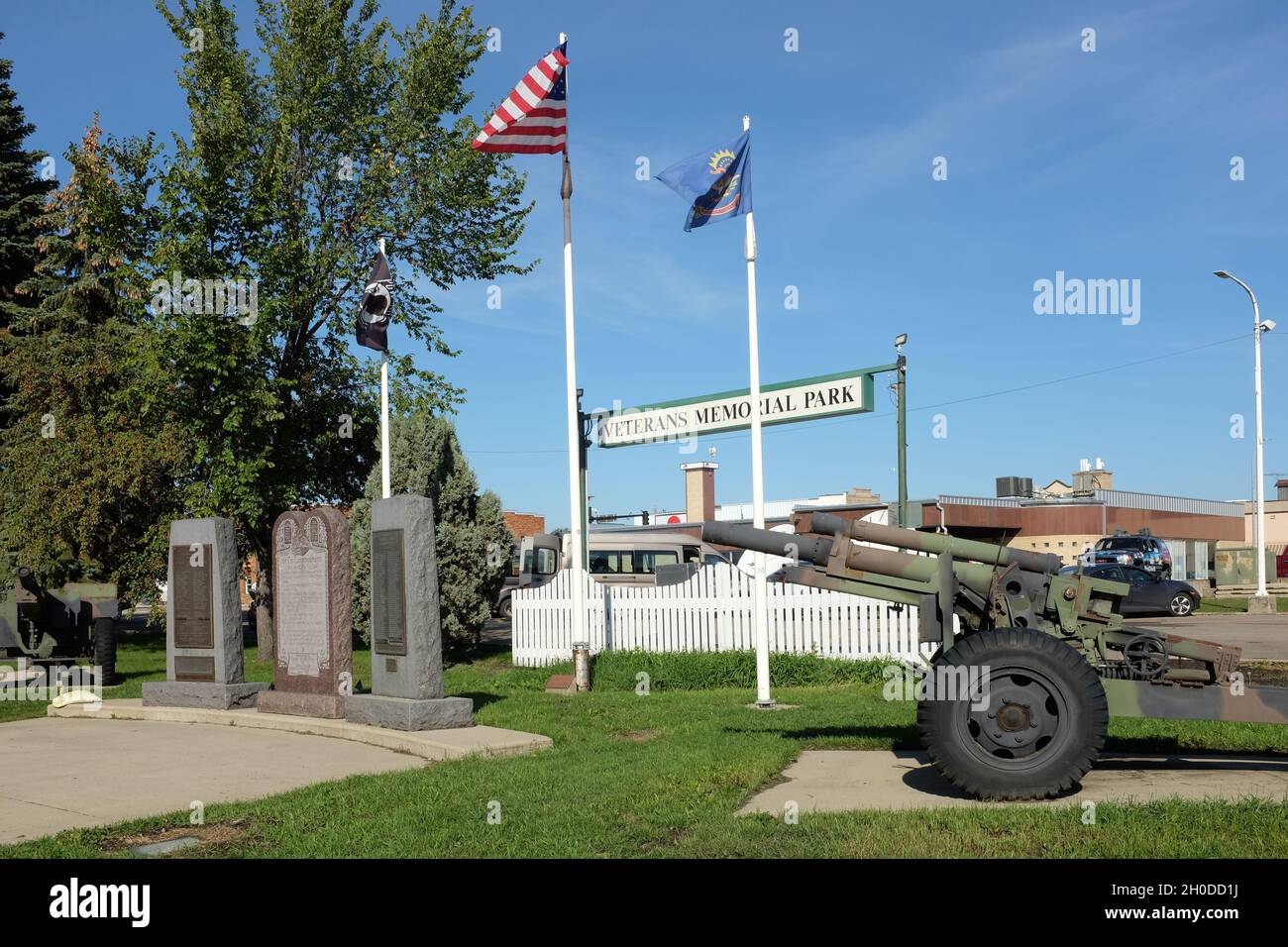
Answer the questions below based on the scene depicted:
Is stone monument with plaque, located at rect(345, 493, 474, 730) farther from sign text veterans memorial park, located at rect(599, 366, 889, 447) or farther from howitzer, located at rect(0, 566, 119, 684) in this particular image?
howitzer, located at rect(0, 566, 119, 684)

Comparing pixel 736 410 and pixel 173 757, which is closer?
pixel 173 757

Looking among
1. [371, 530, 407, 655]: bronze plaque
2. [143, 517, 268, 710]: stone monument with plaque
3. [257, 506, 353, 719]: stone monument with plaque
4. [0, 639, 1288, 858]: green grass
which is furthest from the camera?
[143, 517, 268, 710]: stone monument with plaque

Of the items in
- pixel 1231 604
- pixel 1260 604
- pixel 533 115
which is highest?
pixel 533 115

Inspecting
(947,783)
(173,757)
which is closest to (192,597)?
(173,757)

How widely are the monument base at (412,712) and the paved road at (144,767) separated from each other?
0.39 meters

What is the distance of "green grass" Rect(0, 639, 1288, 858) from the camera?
545 centimetres

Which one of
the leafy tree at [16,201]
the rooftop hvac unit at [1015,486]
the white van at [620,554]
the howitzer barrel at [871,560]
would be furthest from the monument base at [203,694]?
the rooftop hvac unit at [1015,486]

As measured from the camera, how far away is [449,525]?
18.5 metres

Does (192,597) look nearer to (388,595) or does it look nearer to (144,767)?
(388,595)

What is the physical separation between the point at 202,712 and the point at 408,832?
22.1 ft

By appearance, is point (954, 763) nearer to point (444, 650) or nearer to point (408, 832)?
point (408, 832)

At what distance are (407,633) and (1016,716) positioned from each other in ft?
19.4

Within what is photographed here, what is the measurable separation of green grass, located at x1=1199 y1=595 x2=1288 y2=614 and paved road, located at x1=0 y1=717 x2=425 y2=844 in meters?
25.6

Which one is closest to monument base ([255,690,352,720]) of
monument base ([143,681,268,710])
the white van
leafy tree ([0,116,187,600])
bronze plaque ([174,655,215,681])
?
monument base ([143,681,268,710])
